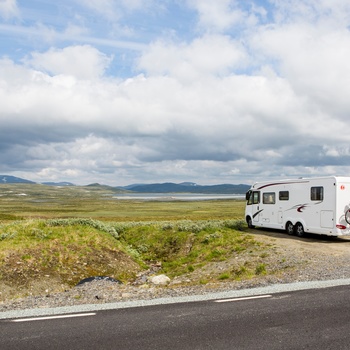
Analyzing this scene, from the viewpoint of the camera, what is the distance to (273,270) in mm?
17844

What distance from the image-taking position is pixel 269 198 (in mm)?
30188

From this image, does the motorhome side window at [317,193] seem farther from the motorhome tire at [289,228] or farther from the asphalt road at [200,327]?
the asphalt road at [200,327]

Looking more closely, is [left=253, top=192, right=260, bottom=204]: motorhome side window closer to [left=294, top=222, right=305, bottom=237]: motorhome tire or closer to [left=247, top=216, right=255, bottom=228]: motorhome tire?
[left=247, top=216, right=255, bottom=228]: motorhome tire

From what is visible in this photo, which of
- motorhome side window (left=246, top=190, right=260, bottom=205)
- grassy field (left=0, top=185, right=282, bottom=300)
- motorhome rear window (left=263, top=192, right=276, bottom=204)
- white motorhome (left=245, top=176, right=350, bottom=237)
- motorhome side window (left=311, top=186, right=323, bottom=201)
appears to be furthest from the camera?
motorhome side window (left=246, top=190, right=260, bottom=205)

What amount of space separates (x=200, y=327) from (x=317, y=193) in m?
19.1

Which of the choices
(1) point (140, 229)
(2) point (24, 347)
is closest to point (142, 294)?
(2) point (24, 347)

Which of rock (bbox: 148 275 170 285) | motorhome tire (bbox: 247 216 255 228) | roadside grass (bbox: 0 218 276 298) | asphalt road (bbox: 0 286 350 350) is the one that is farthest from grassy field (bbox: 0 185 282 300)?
asphalt road (bbox: 0 286 350 350)

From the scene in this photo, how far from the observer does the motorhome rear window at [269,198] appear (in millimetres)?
29734

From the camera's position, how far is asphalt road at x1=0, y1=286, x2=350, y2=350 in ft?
25.2

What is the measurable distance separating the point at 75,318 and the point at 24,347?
6.81ft

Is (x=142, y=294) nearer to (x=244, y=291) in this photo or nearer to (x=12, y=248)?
(x=244, y=291)

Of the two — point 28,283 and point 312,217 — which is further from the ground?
point 312,217

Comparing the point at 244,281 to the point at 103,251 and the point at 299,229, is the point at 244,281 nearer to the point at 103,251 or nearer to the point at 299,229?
the point at 103,251

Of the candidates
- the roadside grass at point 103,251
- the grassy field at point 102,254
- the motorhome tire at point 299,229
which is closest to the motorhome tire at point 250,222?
the grassy field at point 102,254
